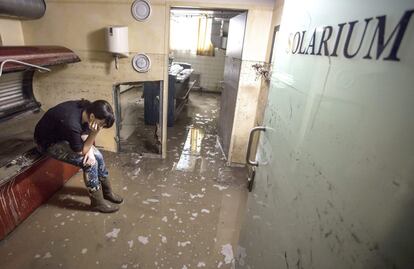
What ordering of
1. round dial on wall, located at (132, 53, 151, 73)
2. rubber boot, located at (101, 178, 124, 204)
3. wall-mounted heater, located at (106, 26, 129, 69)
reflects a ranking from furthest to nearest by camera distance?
round dial on wall, located at (132, 53, 151, 73) < wall-mounted heater, located at (106, 26, 129, 69) < rubber boot, located at (101, 178, 124, 204)

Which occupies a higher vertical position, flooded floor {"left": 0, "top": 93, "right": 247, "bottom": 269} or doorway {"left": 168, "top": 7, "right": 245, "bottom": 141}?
doorway {"left": 168, "top": 7, "right": 245, "bottom": 141}

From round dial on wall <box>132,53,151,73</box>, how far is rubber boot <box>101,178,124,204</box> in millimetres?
1462

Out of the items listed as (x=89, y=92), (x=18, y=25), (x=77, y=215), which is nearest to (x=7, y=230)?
(x=77, y=215)

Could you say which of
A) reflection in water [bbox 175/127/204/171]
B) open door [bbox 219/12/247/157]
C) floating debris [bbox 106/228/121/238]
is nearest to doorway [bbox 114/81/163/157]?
reflection in water [bbox 175/127/204/171]

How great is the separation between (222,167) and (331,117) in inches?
108

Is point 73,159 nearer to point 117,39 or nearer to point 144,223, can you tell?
point 144,223

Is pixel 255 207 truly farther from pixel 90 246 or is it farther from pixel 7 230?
pixel 7 230

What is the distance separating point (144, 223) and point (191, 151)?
5.58ft

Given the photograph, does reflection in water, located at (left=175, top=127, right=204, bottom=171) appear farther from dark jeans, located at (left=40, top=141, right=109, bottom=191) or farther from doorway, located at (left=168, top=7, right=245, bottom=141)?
doorway, located at (left=168, top=7, right=245, bottom=141)

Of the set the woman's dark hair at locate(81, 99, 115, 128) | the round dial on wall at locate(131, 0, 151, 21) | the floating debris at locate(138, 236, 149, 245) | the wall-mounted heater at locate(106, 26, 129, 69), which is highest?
the round dial on wall at locate(131, 0, 151, 21)

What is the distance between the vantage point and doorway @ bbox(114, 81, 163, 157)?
133 inches

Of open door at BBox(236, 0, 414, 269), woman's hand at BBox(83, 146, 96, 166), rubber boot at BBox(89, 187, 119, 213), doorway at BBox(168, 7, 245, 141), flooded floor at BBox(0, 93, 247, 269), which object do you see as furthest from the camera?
doorway at BBox(168, 7, 245, 141)

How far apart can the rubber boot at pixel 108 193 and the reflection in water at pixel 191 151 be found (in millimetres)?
959

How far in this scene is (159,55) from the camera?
2.96m
